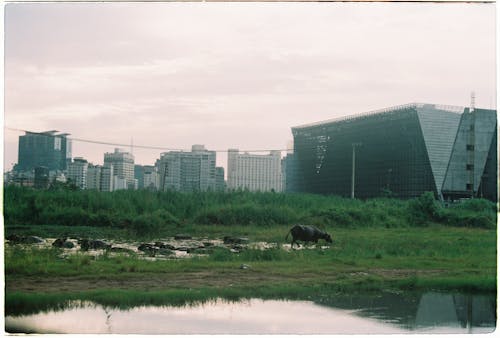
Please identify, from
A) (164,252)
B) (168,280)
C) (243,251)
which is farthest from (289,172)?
(168,280)

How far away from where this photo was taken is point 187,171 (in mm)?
18734

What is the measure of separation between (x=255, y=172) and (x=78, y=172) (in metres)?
5.77

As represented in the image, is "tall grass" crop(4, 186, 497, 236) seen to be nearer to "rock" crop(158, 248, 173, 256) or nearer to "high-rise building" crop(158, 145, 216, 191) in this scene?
"high-rise building" crop(158, 145, 216, 191)

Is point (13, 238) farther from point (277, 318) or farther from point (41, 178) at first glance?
point (277, 318)

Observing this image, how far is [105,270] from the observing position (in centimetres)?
1070

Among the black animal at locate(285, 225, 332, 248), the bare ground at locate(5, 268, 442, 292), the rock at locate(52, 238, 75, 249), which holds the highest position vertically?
the black animal at locate(285, 225, 332, 248)

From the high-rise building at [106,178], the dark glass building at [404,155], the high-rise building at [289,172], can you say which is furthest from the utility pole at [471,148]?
the high-rise building at [106,178]

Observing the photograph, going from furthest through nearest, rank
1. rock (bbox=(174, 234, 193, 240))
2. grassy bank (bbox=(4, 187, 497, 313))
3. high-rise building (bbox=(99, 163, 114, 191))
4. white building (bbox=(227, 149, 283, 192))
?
white building (bbox=(227, 149, 283, 192))
high-rise building (bbox=(99, 163, 114, 191))
rock (bbox=(174, 234, 193, 240))
grassy bank (bbox=(4, 187, 497, 313))

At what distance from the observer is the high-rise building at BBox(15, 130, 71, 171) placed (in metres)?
13.5

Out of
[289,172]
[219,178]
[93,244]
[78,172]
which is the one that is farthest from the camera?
[289,172]

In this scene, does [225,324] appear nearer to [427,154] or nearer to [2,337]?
[2,337]

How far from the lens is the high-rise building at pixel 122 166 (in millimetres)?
15773

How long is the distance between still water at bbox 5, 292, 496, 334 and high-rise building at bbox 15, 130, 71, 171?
576 centimetres

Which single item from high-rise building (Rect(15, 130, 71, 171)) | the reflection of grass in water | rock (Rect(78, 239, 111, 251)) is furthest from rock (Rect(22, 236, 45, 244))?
the reflection of grass in water
